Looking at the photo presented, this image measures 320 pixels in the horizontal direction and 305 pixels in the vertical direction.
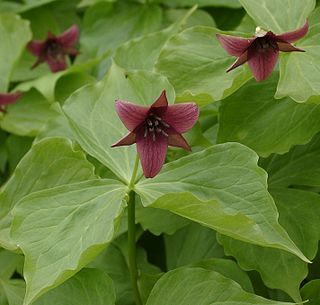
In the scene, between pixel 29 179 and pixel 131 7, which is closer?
pixel 29 179

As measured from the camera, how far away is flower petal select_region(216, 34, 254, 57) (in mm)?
1004

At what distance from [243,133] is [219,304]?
1.04 ft

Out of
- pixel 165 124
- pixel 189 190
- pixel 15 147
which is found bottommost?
pixel 15 147

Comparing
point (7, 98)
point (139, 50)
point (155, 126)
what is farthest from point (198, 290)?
point (7, 98)

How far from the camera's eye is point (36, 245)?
0.98m

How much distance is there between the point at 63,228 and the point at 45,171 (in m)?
0.20

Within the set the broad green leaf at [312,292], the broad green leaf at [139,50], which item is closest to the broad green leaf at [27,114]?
the broad green leaf at [139,50]

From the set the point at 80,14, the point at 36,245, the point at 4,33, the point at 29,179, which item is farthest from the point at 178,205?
the point at 80,14

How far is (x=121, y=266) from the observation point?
50.8 inches

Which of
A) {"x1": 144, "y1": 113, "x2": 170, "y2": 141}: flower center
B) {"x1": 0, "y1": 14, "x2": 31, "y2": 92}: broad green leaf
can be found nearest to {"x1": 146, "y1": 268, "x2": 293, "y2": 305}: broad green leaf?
{"x1": 144, "y1": 113, "x2": 170, "y2": 141}: flower center

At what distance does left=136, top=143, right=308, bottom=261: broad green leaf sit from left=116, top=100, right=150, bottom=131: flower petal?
10 centimetres

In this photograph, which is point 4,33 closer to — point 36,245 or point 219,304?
point 36,245

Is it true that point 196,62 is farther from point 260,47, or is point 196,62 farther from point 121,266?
Result: point 121,266

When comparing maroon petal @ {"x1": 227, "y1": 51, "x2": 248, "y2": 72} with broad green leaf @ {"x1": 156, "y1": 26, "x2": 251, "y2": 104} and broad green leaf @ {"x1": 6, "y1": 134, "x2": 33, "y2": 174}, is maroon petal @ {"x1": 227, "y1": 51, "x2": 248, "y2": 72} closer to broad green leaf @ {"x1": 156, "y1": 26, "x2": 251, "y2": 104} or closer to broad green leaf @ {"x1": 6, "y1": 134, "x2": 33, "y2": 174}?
broad green leaf @ {"x1": 156, "y1": 26, "x2": 251, "y2": 104}
